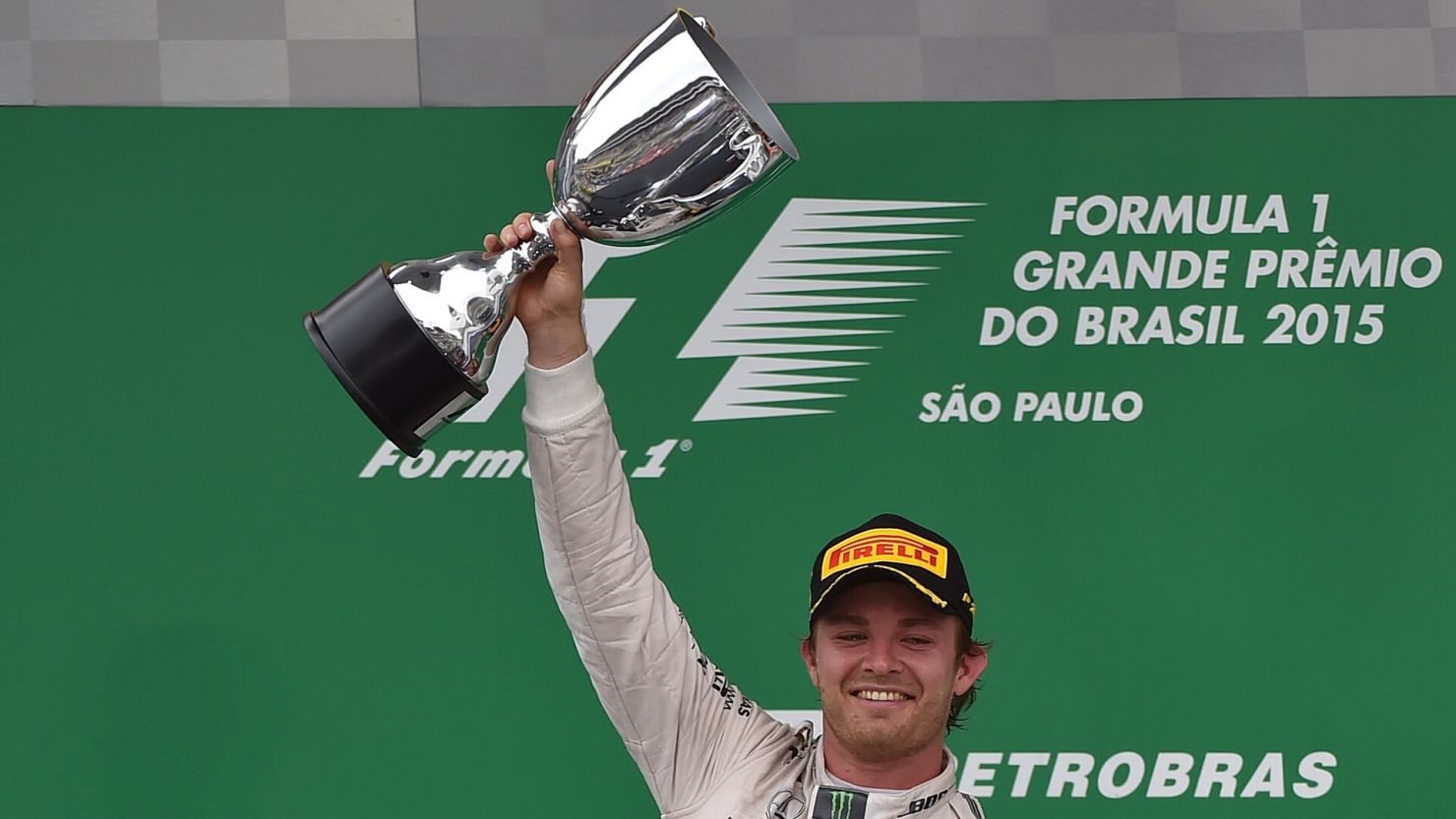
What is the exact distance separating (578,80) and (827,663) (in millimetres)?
1049

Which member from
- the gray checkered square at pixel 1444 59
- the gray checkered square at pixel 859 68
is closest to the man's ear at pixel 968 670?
the gray checkered square at pixel 859 68

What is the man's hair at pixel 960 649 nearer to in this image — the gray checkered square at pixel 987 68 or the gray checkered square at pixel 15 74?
the gray checkered square at pixel 987 68

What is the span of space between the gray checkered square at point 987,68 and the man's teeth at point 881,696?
1069mm

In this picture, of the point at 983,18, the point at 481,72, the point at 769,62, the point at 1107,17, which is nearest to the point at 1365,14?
the point at 1107,17

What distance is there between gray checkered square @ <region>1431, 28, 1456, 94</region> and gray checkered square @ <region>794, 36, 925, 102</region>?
0.75 m

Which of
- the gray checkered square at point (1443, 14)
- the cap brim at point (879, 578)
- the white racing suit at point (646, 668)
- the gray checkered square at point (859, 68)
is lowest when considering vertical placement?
the white racing suit at point (646, 668)

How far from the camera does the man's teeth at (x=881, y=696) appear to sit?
147 cm

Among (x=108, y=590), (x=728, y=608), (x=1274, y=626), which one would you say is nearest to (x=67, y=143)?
(x=108, y=590)

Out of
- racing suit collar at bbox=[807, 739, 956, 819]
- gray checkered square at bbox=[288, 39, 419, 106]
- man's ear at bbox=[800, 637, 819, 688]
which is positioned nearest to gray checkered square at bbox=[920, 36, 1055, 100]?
gray checkered square at bbox=[288, 39, 419, 106]

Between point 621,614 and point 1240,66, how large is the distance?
1.38 meters

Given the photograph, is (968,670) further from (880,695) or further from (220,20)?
(220,20)

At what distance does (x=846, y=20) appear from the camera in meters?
2.28

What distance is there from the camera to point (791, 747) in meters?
1.57

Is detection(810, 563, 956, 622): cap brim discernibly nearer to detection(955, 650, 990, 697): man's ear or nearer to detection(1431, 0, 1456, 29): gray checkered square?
detection(955, 650, 990, 697): man's ear
